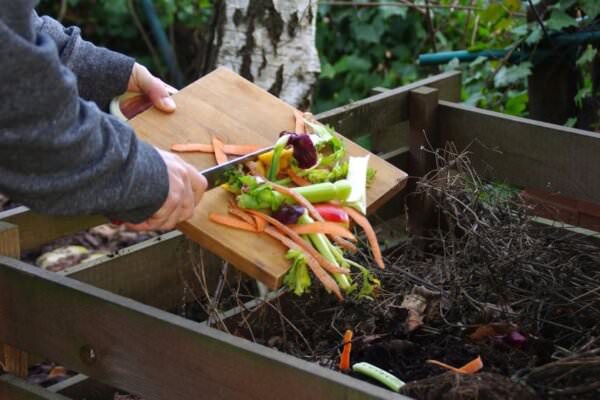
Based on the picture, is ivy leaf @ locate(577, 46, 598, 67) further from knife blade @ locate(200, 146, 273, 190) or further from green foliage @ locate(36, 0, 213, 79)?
green foliage @ locate(36, 0, 213, 79)

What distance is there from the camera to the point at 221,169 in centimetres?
252

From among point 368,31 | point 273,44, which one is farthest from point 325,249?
point 368,31

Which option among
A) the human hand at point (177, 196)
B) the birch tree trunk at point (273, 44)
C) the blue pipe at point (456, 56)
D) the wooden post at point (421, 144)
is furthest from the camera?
the blue pipe at point (456, 56)

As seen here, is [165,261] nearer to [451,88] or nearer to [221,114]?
[221,114]

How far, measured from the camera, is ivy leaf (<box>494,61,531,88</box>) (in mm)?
4074

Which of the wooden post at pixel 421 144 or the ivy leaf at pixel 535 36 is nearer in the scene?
the wooden post at pixel 421 144

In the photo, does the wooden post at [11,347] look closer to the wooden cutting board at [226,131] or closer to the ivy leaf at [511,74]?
the wooden cutting board at [226,131]

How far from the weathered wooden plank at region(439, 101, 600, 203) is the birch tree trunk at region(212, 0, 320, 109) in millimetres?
638

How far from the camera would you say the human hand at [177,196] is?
7.20ft

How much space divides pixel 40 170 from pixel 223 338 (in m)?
0.46

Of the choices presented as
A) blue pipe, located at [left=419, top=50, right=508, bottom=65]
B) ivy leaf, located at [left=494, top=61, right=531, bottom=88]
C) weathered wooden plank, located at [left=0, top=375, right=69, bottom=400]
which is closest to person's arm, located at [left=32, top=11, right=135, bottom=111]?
weathered wooden plank, located at [left=0, top=375, right=69, bottom=400]

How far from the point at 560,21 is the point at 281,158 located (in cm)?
179

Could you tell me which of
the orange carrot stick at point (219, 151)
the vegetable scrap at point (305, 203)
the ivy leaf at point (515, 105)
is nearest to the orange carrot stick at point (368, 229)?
the vegetable scrap at point (305, 203)

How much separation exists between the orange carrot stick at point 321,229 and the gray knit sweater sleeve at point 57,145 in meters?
0.37
